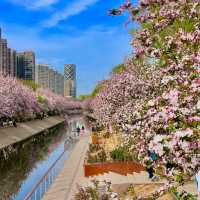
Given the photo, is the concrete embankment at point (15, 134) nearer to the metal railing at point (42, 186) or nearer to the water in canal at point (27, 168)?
the water in canal at point (27, 168)

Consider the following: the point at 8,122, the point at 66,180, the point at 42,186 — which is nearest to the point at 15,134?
the point at 8,122

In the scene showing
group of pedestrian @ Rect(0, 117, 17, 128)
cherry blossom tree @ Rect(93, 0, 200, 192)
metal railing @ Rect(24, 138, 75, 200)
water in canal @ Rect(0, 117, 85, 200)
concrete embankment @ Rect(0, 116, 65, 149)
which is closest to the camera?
cherry blossom tree @ Rect(93, 0, 200, 192)

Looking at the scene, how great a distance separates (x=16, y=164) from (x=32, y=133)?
36531 mm

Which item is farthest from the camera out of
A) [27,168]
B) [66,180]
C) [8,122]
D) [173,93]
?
[8,122]

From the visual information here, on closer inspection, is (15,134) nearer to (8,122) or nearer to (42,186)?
(8,122)

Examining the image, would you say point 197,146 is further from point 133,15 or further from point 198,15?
point 133,15

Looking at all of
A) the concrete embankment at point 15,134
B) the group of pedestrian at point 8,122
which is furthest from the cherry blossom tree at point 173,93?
the group of pedestrian at point 8,122

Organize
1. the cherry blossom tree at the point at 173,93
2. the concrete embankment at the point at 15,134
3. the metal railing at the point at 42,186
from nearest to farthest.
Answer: the cherry blossom tree at the point at 173,93 < the metal railing at the point at 42,186 < the concrete embankment at the point at 15,134

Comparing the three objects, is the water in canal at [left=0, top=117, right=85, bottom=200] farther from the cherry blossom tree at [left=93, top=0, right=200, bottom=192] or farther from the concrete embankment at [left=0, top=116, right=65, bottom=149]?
the cherry blossom tree at [left=93, top=0, right=200, bottom=192]

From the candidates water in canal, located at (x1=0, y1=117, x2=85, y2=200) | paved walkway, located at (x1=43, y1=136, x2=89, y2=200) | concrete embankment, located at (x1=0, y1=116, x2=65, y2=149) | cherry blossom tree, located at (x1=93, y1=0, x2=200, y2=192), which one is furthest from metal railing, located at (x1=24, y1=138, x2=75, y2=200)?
concrete embankment, located at (x1=0, y1=116, x2=65, y2=149)

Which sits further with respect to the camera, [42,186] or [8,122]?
[8,122]

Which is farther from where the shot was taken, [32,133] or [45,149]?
[32,133]

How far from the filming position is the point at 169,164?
27.8 feet

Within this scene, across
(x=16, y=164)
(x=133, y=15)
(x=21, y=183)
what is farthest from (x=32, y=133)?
(x=133, y=15)
